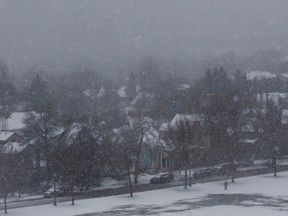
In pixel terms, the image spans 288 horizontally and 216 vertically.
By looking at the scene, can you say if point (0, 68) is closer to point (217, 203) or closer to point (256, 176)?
point (256, 176)

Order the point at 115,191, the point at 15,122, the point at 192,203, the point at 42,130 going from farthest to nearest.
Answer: the point at 15,122 < the point at 42,130 < the point at 115,191 < the point at 192,203

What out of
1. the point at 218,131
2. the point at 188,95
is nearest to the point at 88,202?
the point at 218,131

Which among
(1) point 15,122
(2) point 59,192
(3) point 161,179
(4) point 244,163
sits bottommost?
(2) point 59,192

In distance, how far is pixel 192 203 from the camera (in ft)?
122

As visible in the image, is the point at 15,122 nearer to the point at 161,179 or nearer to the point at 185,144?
the point at 161,179

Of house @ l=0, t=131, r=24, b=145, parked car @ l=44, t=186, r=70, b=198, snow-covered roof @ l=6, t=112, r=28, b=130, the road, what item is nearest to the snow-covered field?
the road

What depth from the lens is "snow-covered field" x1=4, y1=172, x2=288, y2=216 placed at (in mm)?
33438

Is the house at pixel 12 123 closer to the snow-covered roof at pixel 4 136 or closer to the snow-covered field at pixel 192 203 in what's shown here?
the snow-covered roof at pixel 4 136

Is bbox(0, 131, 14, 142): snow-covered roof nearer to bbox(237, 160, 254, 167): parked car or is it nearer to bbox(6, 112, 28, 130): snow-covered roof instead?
bbox(6, 112, 28, 130): snow-covered roof

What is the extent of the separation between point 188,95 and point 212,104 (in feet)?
86.9

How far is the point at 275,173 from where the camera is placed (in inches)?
2050

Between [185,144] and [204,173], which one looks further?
[204,173]

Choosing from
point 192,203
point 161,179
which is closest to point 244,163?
point 161,179

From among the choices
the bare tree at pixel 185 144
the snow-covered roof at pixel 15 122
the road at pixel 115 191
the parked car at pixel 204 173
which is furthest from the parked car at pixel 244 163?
the snow-covered roof at pixel 15 122
